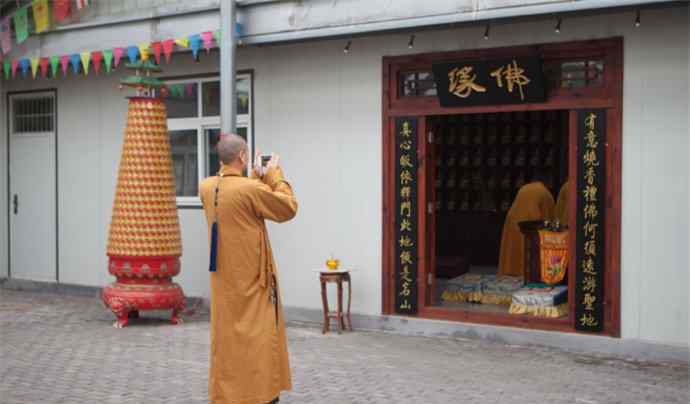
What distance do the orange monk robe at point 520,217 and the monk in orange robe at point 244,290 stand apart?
6.61 meters

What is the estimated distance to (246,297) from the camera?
5.97 m

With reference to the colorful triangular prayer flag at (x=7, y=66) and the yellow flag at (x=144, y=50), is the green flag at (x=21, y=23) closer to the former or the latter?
the colorful triangular prayer flag at (x=7, y=66)

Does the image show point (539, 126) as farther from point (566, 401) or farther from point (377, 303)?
point (566, 401)

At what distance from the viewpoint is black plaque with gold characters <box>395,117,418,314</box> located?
9.92 m

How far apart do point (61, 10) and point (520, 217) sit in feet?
22.0

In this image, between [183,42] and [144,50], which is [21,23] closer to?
[144,50]

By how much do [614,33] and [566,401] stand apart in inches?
142

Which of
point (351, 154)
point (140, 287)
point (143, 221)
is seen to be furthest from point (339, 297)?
point (143, 221)

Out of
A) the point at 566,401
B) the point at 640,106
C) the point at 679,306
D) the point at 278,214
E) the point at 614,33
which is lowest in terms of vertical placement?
the point at 566,401

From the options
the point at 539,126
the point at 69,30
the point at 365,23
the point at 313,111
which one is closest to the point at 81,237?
the point at 69,30

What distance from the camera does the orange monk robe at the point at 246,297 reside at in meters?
5.95

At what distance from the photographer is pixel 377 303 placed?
10227 millimetres

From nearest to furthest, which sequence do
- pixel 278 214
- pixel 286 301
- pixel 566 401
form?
1. pixel 278 214
2. pixel 566 401
3. pixel 286 301

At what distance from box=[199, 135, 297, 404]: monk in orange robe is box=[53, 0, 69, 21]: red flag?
679 centimetres
